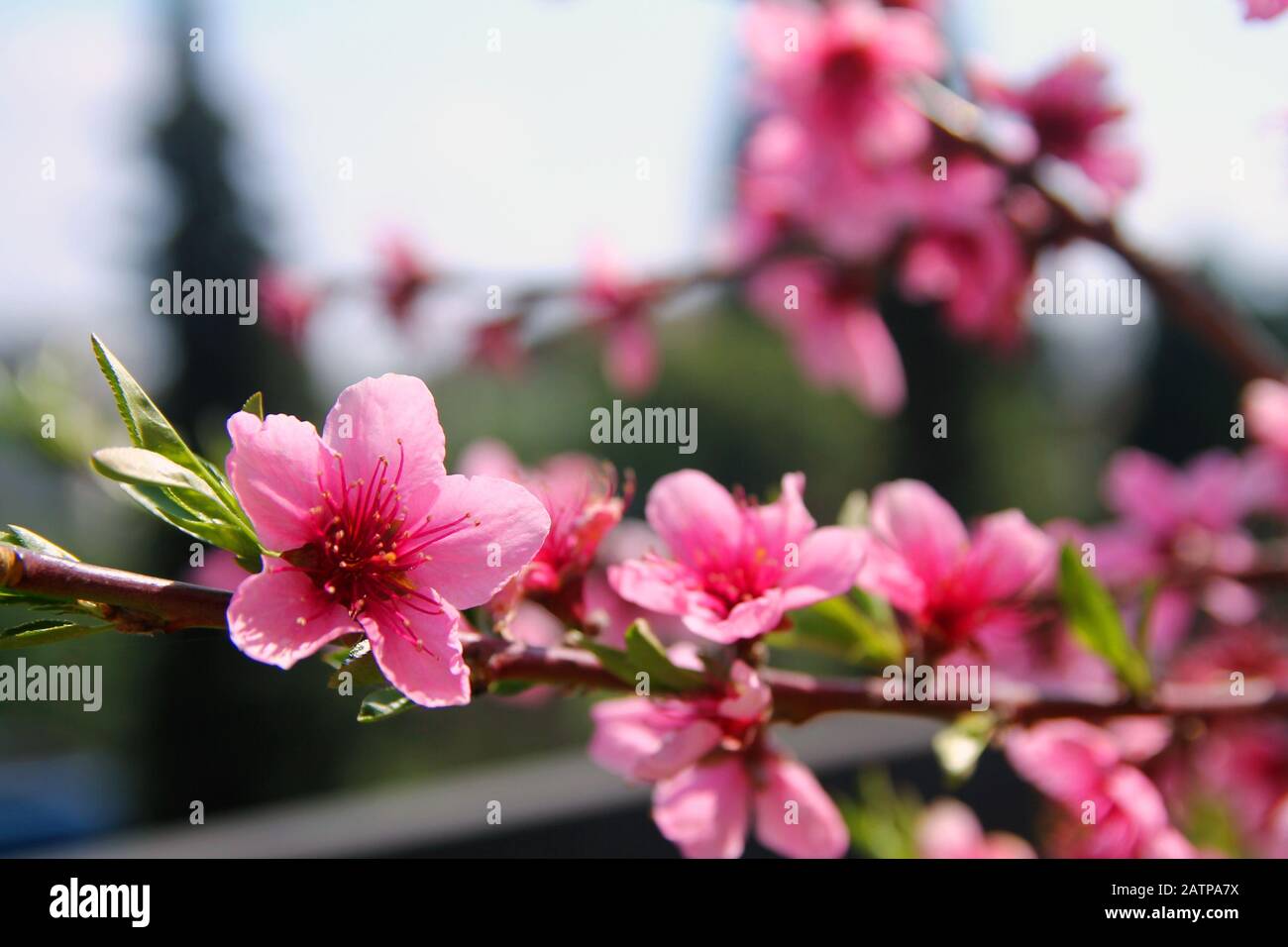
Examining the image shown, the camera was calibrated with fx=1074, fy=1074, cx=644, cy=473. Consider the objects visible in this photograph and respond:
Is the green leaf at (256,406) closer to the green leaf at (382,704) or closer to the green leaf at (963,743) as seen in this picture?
the green leaf at (382,704)

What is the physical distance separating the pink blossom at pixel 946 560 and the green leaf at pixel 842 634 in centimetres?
3

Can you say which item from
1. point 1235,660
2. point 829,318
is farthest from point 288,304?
point 1235,660

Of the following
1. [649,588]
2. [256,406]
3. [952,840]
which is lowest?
[952,840]

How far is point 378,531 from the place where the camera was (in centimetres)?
62

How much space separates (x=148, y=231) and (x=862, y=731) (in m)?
8.61

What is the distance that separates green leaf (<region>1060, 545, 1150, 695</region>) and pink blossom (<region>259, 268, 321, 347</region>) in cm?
120

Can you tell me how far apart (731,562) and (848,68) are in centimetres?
81

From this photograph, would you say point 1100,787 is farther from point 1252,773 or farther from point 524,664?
point 524,664

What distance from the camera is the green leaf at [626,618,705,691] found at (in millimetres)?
602

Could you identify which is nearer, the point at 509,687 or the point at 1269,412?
the point at 509,687

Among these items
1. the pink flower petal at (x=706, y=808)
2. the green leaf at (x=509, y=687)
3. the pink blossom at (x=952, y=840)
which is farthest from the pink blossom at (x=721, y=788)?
the pink blossom at (x=952, y=840)

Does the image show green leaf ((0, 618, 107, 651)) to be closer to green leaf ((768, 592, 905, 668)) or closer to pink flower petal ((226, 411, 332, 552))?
pink flower petal ((226, 411, 332, 552))

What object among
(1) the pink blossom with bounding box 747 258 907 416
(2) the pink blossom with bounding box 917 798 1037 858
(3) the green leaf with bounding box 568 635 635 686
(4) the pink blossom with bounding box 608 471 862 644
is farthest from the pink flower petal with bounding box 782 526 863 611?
(1) the pink blossom with bounding box 747 258 907 416

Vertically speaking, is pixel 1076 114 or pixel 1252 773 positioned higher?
pixel 1076 114
